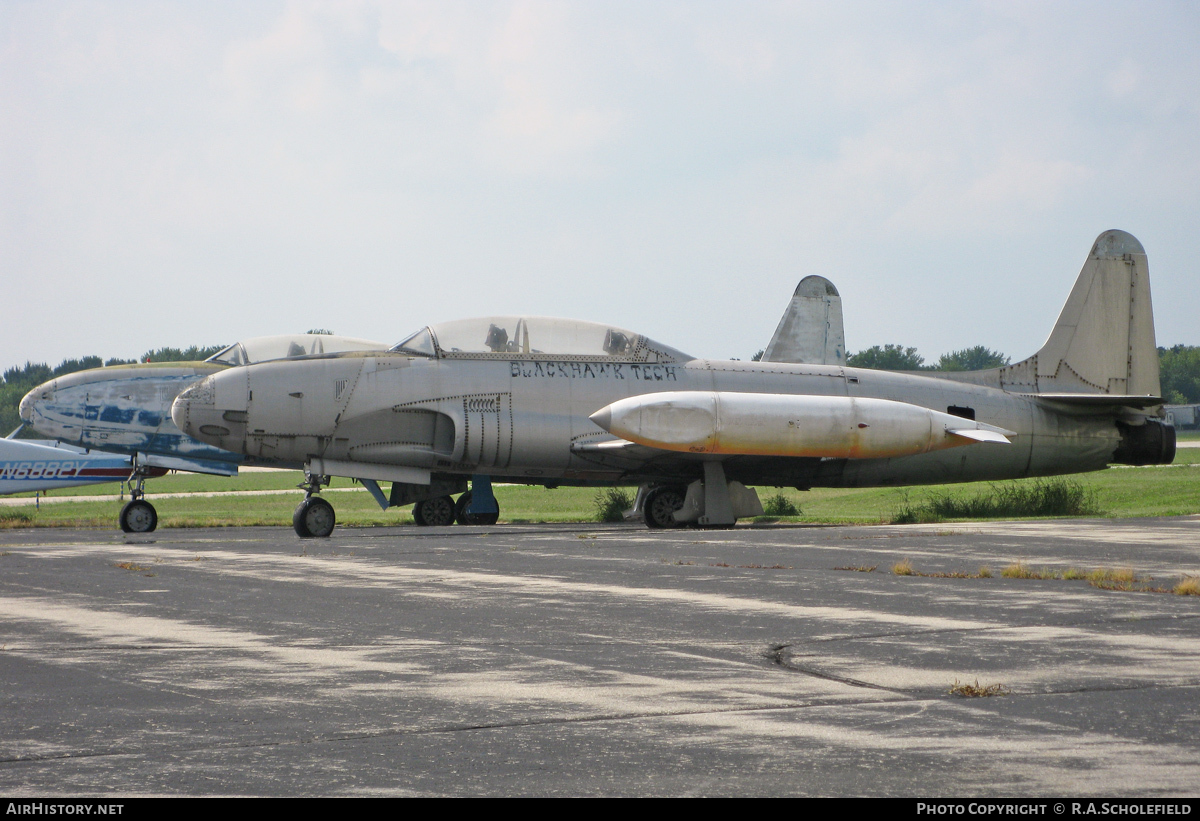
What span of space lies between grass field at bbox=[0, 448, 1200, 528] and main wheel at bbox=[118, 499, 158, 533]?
412 cm

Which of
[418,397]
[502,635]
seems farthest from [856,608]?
[418,397]

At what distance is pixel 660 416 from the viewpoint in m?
18.4

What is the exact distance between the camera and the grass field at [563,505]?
26.6 meters

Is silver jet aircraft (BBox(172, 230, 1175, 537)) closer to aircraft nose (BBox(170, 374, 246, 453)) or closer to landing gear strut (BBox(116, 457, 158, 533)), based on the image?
aircraft nose (BBox(170, 374, 246, 453))

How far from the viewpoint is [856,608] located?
8.85 m

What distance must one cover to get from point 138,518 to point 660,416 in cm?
946

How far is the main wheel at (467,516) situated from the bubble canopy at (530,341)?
5.95 m

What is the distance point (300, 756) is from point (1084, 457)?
2016 centimetres

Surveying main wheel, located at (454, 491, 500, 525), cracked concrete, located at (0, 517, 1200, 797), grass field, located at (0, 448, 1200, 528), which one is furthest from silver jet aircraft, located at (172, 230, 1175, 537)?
cracked concrete, located at (0, 517, 1200, 797)

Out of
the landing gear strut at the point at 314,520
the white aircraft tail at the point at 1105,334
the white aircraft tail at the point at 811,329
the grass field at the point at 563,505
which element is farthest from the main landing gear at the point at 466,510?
the white aircraft tail at the point at 1105,334

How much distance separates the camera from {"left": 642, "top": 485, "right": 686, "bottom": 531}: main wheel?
21484 mm

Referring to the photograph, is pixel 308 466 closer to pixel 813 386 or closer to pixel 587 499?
pixel 813 386
